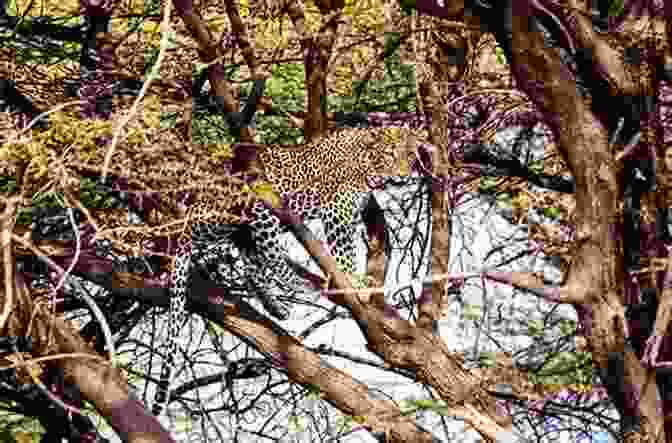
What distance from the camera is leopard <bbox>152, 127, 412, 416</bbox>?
5.45 metres

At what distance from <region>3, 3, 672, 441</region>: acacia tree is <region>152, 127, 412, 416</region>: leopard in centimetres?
63

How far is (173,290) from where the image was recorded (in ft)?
15.9

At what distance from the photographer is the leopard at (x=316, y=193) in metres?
5.45

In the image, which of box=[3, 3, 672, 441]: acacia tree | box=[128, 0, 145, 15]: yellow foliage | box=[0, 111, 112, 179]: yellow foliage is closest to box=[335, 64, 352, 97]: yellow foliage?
box=[128, 0, 145, 15]: yellow foliage

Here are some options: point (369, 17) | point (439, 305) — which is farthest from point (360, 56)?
point (439, 305)

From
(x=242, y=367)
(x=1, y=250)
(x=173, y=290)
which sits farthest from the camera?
(x=242, y=367)

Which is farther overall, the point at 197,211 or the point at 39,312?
the point at 197,211

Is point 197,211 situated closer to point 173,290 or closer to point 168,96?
point 173,290

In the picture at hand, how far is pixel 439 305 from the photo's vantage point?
468cm

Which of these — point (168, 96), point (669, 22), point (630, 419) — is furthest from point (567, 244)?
point (168, 96)

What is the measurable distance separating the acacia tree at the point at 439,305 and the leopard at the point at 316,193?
63cm

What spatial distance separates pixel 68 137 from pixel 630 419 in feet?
6.75

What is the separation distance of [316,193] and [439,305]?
1.27 m

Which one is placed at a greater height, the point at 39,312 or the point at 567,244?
the point at 567,244
